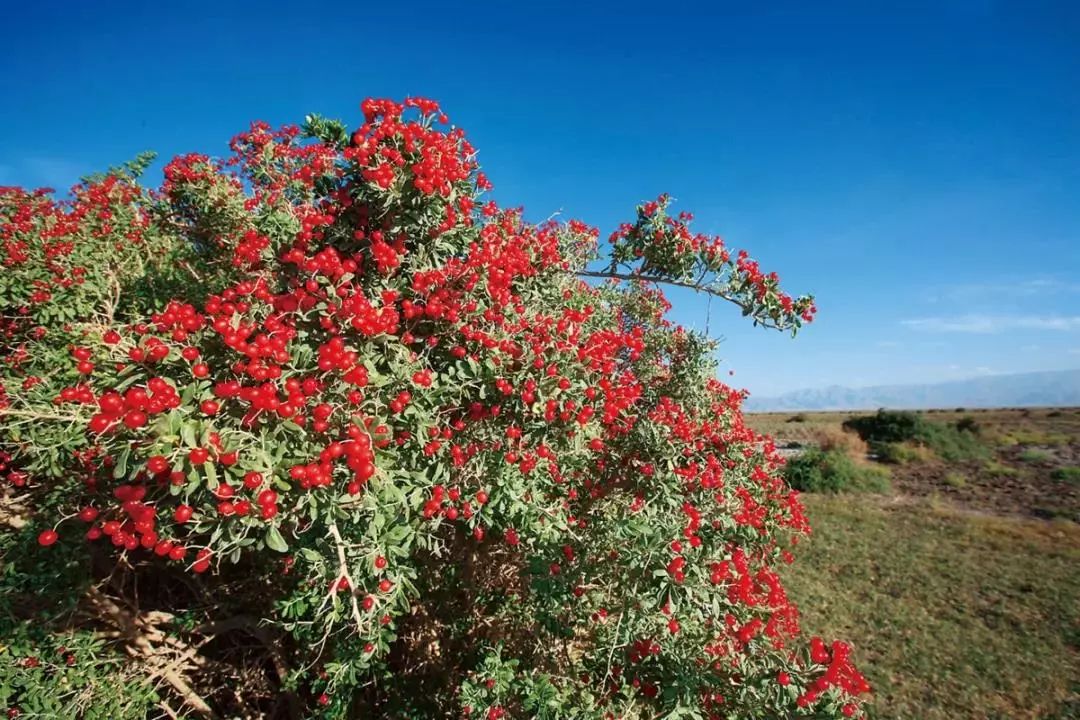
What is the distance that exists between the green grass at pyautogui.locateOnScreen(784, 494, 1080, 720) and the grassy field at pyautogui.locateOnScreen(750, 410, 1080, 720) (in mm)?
31

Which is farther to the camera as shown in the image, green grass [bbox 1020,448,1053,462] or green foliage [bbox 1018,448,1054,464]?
green grass [bbox 1020,448,1053,462]

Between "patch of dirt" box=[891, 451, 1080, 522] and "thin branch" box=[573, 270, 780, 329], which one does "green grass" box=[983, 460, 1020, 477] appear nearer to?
"patch of dirt" box=[891, 451, 1080, 522]

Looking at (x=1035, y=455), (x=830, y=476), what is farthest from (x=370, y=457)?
(x=1035, y=455)

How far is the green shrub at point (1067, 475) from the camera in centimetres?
2384

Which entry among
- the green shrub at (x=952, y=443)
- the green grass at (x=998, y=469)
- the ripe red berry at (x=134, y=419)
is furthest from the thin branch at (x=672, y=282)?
the green shrub at (x=952, y=443)

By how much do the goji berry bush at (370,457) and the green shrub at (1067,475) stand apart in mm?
28232

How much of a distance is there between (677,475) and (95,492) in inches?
189

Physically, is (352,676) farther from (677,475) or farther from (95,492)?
(677,475)

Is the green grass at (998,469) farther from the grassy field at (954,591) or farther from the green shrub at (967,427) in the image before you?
the green shrub at (967,427)

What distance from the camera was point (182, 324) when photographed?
92.7 inches

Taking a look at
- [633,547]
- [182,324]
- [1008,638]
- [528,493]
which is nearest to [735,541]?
[633,547]

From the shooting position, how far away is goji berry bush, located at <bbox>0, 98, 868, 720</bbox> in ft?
7.88

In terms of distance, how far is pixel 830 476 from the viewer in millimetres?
23453

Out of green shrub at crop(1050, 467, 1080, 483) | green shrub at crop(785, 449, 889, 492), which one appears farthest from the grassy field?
green shrub at crop(785, 449, 889, 492)
